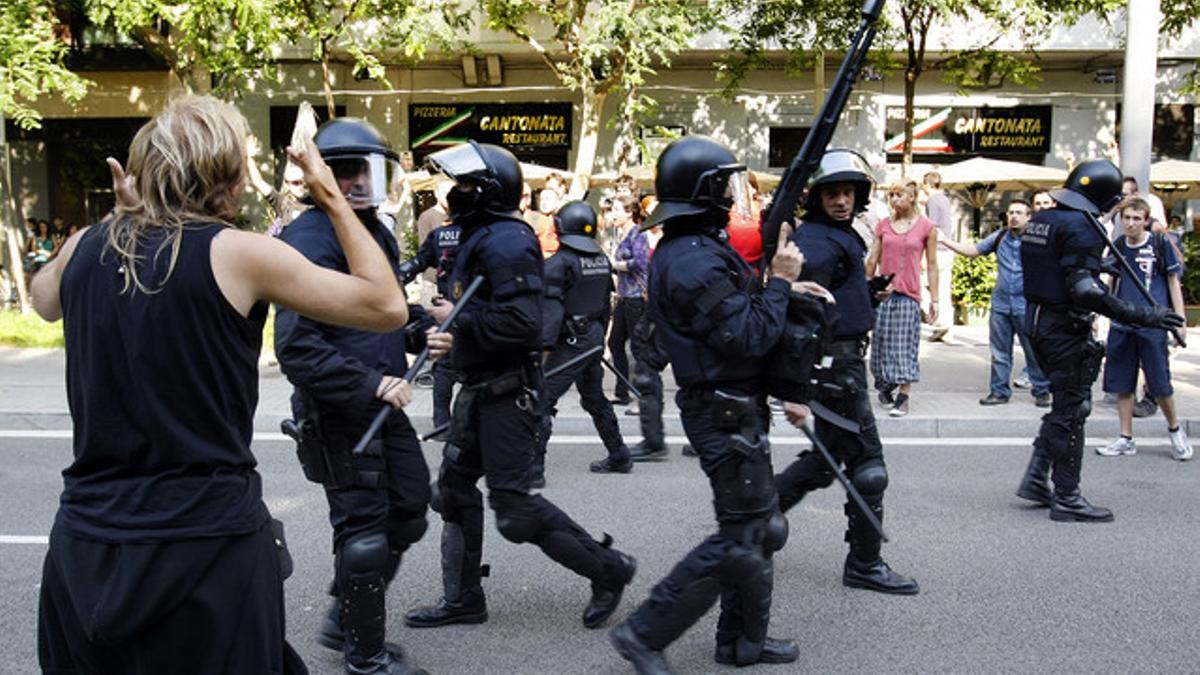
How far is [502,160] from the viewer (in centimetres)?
438

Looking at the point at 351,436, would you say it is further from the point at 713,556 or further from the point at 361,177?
the point at 713,556

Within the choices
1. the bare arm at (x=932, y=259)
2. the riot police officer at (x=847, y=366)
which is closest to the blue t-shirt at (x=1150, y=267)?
the bare arm at (x=932, y=259)

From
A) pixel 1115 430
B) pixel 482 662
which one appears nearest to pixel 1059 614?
pixel 482 662

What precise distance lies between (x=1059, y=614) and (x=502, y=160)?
289 centimetres

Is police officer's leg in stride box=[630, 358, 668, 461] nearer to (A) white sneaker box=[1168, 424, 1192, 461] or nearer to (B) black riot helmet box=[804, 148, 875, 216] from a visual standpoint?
(B) black riot helmet box=[804, 148, 875, 216]

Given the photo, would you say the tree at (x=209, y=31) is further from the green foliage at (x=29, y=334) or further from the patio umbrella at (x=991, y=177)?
the patio umbrella at (x=991, y=177)

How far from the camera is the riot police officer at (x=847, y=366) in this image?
4672mm

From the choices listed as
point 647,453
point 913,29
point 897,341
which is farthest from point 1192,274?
point 647,453

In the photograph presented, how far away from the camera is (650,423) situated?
7.70 m

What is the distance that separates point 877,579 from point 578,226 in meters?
3.22

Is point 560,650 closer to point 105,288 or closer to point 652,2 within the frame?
point 105,288

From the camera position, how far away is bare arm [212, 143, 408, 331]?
2276 mm

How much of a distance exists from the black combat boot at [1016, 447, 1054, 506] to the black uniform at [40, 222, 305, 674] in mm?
4942

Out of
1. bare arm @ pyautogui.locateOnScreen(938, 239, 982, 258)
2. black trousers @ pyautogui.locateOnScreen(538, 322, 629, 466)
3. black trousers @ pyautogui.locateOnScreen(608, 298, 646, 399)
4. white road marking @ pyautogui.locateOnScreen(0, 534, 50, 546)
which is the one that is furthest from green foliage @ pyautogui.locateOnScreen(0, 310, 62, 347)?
bare arm @ pyautogui.locateOnScreen(938, 239, 982, 258)
